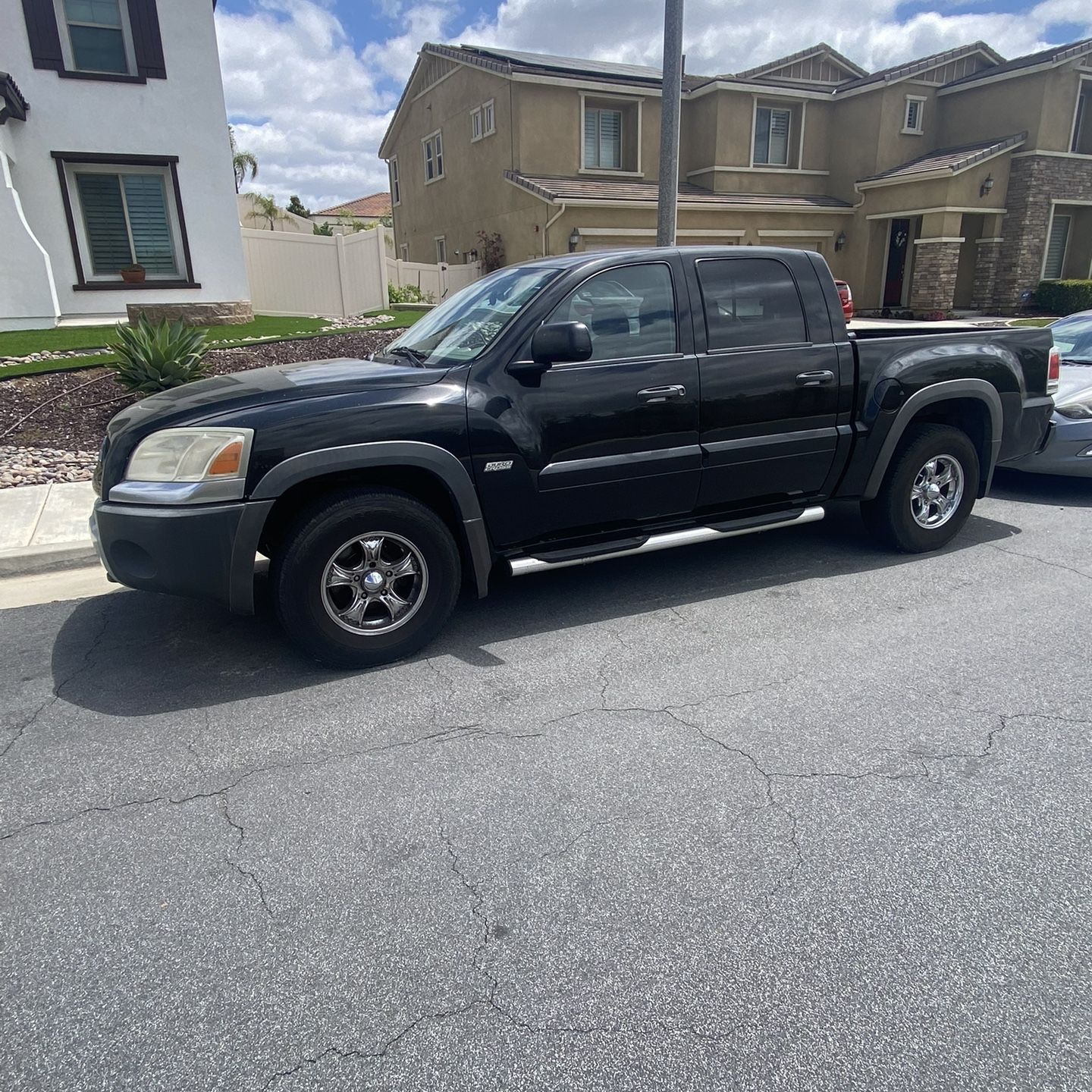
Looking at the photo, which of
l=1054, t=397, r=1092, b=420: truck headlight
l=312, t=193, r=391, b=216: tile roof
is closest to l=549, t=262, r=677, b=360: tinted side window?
l=1054, t=397, r=1092, b=420: truck headlight

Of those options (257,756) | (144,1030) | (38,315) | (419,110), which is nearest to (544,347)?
(257,756)

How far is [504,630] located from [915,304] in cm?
2305

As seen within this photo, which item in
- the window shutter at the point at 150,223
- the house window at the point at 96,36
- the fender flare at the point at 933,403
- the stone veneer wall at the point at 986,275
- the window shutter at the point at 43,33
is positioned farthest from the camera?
the stone veneer wall at the point at 986,275

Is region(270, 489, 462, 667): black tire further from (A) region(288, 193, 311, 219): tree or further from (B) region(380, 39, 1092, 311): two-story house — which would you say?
(A) region(288, 193, 311, 219): tree

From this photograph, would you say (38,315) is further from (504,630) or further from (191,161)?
(504,630)

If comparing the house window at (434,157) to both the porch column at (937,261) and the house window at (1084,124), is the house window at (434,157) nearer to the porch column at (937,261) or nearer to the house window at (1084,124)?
the porch column at (937,261)

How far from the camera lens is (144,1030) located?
2070 millimetres

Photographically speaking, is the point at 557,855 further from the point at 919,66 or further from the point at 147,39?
the point at 919,66

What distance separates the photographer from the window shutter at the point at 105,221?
14555 mm

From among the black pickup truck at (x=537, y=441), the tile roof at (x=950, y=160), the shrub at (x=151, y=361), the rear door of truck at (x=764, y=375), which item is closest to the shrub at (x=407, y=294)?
the tile roof at (x=950, y=160)

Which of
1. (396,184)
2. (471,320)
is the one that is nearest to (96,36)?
(471,320)

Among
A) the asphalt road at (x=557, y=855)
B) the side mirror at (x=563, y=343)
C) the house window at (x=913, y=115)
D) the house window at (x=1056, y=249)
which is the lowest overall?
the asphalt road at (x=557, y=855)

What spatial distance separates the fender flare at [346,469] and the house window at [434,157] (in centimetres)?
2609

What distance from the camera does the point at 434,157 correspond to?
27828 mm
